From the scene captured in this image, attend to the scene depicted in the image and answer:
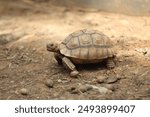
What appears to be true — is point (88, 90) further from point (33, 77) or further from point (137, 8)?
point (137, 8)

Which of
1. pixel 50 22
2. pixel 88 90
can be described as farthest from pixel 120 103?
pixel 50 22

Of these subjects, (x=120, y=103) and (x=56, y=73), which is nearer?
(x=120, y=103)

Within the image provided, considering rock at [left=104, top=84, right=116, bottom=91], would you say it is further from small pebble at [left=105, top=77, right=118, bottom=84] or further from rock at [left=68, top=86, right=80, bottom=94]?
rock at [left=68, top=86, right=80, bottom=94]

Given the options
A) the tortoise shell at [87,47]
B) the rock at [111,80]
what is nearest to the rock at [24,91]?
the tortoise shell at [87,47]

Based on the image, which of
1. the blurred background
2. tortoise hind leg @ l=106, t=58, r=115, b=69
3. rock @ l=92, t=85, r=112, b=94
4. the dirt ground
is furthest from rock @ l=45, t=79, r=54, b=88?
the blurred background

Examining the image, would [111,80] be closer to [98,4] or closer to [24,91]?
[24,91]

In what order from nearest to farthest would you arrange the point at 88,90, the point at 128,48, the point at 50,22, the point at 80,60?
the point at 88,90
the point at 80,60
the point at 128,48
the point at 50,22
